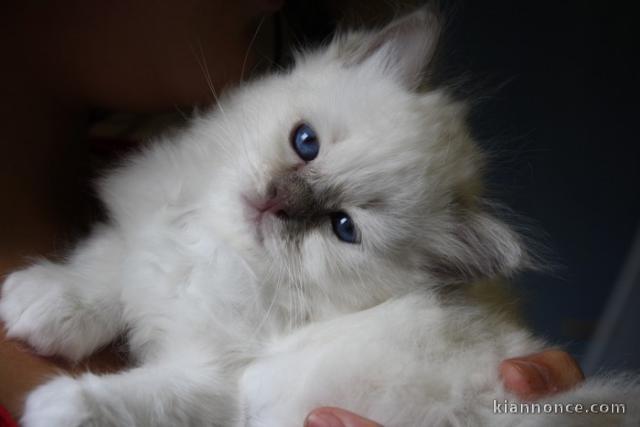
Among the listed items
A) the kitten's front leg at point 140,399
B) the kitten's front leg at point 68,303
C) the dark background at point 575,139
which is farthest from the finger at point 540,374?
the dark background at point 575,139

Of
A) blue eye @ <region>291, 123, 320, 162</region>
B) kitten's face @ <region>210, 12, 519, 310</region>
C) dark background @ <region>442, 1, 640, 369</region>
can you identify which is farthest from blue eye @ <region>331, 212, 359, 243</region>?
dark background @ <region>442, 1, 640, 369</region>

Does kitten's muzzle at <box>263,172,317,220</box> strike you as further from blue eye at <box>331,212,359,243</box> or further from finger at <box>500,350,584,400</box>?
finger at <box>500,350,584,400</box>

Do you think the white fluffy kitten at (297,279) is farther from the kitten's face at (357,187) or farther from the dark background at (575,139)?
the dark background at (575,139)

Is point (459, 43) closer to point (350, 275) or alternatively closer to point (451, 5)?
point (451, 5)

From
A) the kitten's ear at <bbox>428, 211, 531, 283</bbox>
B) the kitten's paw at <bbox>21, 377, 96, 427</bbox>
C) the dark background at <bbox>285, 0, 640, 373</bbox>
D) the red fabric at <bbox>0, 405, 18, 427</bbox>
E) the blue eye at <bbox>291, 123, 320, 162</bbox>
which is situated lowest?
the dark background at <bbox>285, 0, 640, 373</bbox>

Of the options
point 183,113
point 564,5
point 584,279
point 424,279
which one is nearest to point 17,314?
point 183,113

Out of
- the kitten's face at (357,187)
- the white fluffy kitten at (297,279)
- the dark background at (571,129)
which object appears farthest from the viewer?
the dark background at (571,129)

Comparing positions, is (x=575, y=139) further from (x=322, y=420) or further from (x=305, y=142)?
(x=322, y=420)
